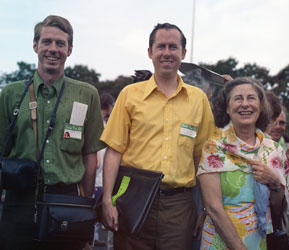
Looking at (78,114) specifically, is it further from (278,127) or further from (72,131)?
(278,127)

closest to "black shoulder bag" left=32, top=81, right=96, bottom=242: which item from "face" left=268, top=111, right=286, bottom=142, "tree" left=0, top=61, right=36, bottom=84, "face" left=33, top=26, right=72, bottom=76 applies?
"face" left=33, top=26, right=72, bottom=76

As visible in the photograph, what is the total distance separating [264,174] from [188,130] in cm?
64

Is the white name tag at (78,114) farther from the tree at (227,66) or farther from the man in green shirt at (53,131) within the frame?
the tree at (227,66)

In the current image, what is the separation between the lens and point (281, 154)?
2.73m

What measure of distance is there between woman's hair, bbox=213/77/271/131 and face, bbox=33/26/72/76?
1.28 metres

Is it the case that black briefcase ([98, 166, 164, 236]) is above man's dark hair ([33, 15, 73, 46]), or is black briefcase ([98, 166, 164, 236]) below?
below

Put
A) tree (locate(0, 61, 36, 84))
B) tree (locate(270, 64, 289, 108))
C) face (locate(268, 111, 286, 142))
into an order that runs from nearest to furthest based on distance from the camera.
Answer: face (locate(268, 111, 286, 142))
tree (locate(270, 64, 289, 108))
tree (locate(0, 61, 36, 84))

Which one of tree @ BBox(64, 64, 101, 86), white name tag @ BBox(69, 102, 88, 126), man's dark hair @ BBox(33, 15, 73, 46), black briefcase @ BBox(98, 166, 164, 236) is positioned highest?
tree @ BBox(64, 64, 101, 86)

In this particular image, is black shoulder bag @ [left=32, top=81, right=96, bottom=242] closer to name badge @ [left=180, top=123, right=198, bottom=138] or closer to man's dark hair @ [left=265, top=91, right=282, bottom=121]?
name badge @ [left=180, top=123, right=198, bottom=138]

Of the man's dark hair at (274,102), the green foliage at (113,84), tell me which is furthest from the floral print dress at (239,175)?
the green foliage at (113,84)

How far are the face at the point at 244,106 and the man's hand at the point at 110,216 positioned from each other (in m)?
1.10

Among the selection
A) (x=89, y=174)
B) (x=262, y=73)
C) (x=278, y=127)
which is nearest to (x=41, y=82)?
(x=89, y=174)

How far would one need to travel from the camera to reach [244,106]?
2.70m

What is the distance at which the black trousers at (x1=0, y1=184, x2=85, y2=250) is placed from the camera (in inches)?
102
